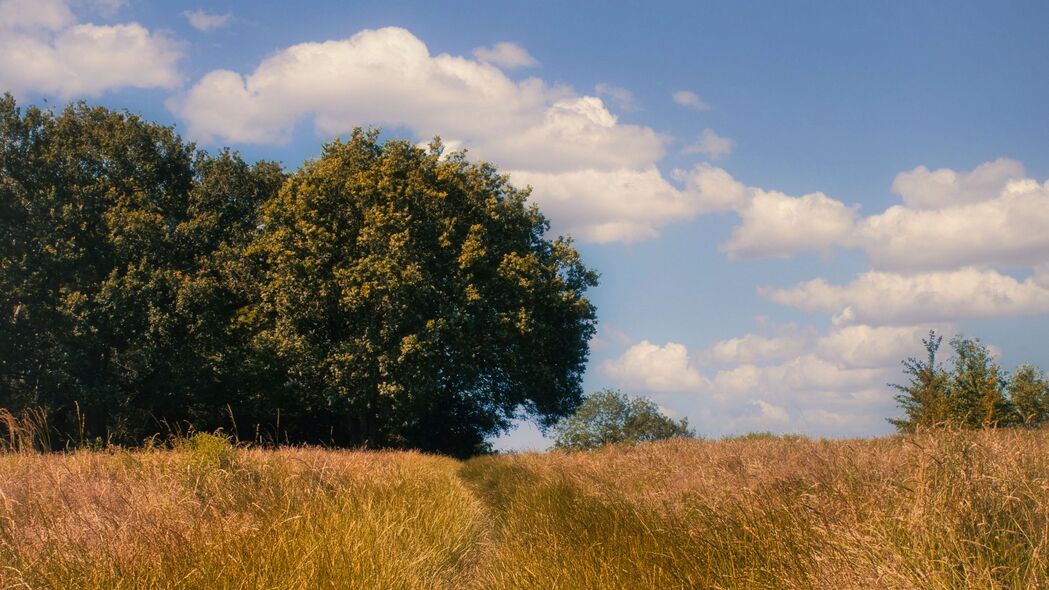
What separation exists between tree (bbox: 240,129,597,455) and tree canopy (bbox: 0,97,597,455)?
92 mm

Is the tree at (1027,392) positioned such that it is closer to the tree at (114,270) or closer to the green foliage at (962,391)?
the green foliage at (962,391)

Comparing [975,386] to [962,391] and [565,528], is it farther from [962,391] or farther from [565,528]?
[565,528]

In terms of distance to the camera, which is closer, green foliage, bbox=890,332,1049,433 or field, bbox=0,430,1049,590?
field, bbox=0,430,1049,590

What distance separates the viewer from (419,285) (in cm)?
2897

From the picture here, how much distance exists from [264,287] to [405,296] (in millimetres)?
6799

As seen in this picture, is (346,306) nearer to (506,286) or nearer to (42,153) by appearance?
(506,286)

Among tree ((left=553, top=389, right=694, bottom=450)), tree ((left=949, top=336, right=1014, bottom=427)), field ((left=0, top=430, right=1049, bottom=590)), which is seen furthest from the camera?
tree ((left=553, top=389, right=694, bottom=450))

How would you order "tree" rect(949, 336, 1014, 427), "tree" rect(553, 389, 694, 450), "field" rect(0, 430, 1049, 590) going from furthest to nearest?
"tree" rect(553, 389, 694, 450)
"tree" rect(949, 336, 1014, 427)
"field" rect(0, 430, 1049, 590)

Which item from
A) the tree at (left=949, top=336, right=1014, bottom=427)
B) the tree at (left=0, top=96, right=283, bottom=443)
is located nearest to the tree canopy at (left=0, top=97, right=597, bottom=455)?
the tree at (left=0, top=96, right=283, bottom=443)

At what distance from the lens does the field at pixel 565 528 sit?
14.2 ft

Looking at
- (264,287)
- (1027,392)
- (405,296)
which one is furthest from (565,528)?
(1027,392)

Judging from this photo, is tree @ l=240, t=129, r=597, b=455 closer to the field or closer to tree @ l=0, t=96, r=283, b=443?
tree @ l=0, t=96, r=283, b=443

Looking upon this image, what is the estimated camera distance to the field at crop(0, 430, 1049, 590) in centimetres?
432

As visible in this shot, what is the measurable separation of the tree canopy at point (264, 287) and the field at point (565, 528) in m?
19.2
